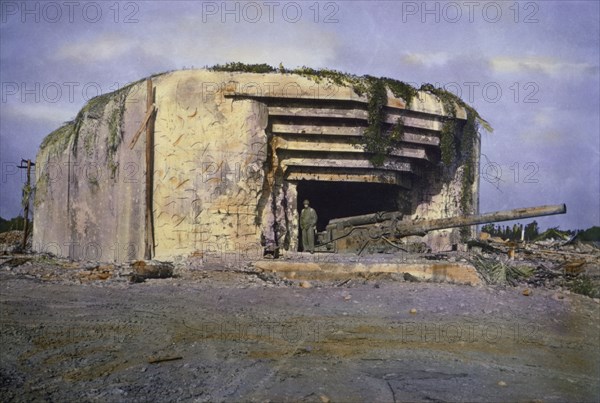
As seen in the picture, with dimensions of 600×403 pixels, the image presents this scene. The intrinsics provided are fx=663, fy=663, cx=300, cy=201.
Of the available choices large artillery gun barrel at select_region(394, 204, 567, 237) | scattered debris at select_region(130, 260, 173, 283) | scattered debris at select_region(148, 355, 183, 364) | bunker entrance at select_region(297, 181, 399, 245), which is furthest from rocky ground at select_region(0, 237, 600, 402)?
bunker entrance at select_region(297, 181, 399, 245)

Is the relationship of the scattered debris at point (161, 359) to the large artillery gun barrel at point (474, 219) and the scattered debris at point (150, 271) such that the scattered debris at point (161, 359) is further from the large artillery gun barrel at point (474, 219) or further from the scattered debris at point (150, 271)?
the large artillery gun barrel at point (474, 219)

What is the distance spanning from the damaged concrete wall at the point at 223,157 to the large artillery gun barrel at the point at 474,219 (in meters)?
1.15

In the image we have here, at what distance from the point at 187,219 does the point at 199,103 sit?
2.10 m

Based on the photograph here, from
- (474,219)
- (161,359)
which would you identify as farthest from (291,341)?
(474,219)

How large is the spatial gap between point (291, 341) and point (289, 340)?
1.7 inches

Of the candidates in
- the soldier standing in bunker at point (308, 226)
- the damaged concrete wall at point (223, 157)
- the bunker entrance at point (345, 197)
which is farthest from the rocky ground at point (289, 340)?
the bunker entrance at point (345, 197)

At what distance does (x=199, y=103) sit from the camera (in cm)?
1196

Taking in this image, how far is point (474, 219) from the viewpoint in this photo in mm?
12094

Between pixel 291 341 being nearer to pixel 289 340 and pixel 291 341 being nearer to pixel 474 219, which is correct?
pixel 289 340

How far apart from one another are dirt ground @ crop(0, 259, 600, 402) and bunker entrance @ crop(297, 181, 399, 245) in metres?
5.18

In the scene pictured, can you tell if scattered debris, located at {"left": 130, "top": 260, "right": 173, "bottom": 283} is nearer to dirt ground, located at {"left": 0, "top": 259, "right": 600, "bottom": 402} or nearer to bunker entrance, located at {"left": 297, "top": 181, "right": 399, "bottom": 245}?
dirt ground, located at {"left": 0, "top": 259, "right": 600, "bottom": 402}

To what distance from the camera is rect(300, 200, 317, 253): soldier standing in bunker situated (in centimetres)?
1371

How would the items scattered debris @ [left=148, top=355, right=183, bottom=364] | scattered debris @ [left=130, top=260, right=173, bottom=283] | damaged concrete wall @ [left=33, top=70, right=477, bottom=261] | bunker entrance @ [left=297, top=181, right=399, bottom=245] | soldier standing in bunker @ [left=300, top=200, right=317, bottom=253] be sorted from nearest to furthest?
scattered debris @ [left=148, top=355, right=183, bottom=364] → scattered debris @ [left=130, top=260, right=173, bottom=283] → damaged concrete wall @ [left=33, top=70, right=477, bottom=261] → soldier standing in bunker @ [left=300, top=200, right=317, bottom=253] → bunker entrance @ [left=297, top=181, right=399, bottom=245]

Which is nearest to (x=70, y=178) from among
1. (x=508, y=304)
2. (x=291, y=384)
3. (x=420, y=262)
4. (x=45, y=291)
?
(x=45, y=291)
